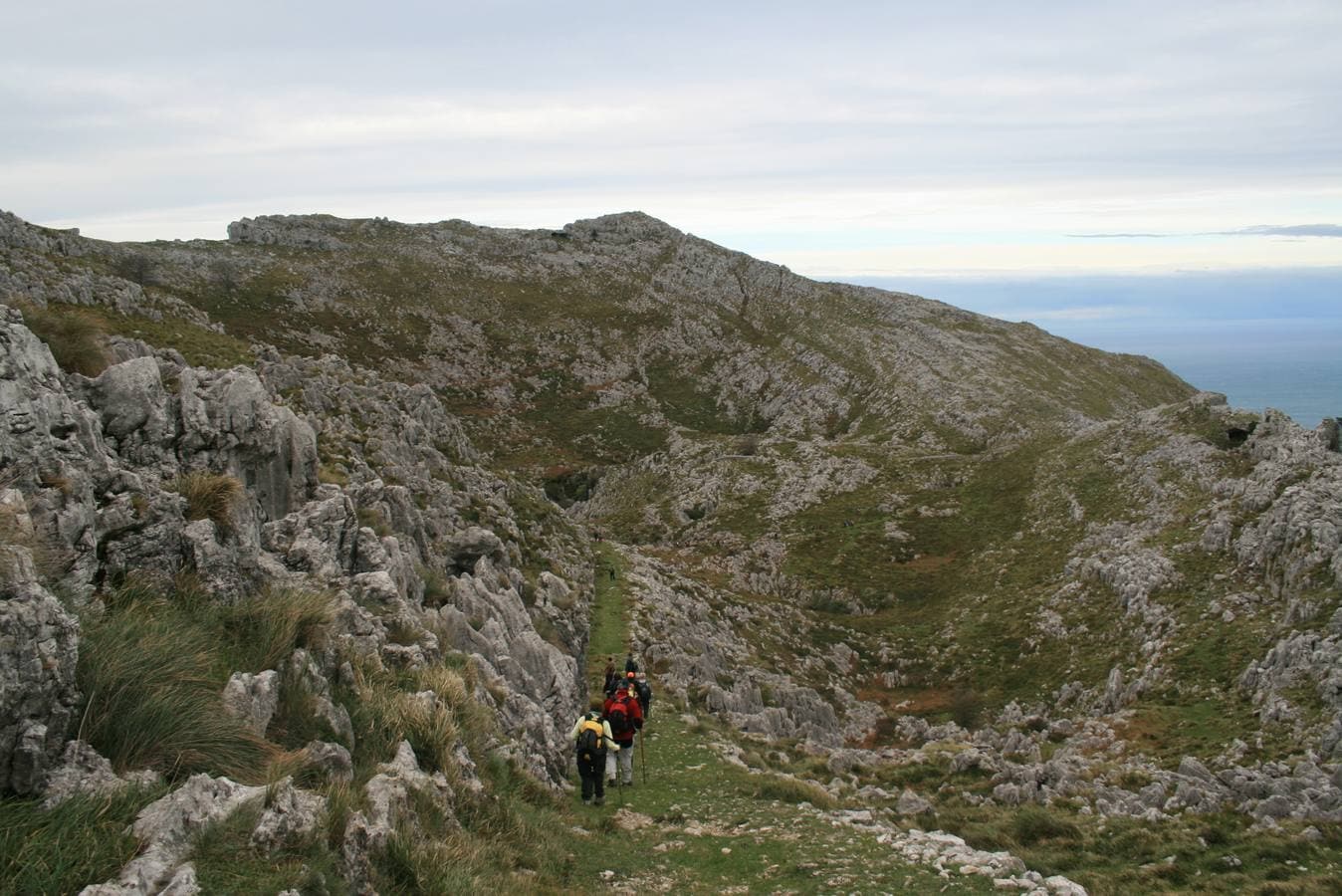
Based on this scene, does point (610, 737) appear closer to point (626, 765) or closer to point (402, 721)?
point (626, 765)

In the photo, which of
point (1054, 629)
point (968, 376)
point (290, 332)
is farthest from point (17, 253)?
point (968, 376)

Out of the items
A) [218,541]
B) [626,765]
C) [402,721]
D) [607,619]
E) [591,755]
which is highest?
[218,541]

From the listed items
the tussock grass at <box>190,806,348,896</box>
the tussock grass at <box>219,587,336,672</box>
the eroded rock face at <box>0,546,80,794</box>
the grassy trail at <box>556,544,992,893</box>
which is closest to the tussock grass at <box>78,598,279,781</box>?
the eroded rock face at <box>0,546,80,794</box>

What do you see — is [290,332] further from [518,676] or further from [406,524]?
Answer: [518,676]

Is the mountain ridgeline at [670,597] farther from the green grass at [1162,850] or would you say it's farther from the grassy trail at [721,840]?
the grassy trail at [721,840]

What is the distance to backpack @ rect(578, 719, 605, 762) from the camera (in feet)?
51.6

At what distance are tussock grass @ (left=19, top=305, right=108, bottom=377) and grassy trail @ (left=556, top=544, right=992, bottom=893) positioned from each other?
15418 millimetres

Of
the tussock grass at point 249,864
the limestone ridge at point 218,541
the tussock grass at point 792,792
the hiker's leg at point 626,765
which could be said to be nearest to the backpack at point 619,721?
the hiker's leg at point 626,765

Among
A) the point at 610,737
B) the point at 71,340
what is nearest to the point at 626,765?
the point at 610,737

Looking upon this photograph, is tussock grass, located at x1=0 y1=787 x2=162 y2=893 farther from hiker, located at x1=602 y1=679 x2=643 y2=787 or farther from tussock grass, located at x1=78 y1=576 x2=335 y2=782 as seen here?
hiker, located at x1=602 y1=679 x2=643 y2=787

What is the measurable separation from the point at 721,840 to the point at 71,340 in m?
19.6

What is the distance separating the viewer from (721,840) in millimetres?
14312

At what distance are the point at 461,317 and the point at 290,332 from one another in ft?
81.2

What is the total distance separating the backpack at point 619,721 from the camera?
17.3 meters
